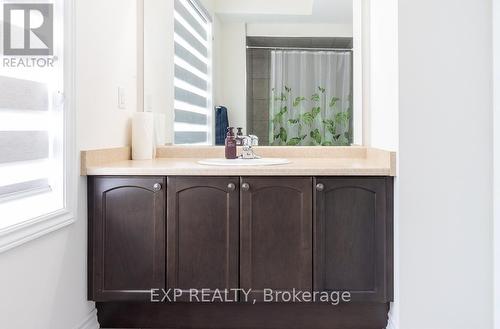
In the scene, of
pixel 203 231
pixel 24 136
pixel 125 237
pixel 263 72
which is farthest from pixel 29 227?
pixel 263 72

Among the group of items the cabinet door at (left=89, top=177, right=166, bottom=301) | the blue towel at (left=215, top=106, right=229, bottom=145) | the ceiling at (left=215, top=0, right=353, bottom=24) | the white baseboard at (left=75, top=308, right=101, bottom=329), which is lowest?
the white baseboard at (left=75, top=308, right=101, bottom=329)

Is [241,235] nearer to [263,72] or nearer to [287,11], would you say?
[263,72]

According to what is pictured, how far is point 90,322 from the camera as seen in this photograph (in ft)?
6.78

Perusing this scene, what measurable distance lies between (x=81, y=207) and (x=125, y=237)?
0.24 m

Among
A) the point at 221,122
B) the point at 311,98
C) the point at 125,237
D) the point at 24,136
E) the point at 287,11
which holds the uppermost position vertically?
the point at 287,11

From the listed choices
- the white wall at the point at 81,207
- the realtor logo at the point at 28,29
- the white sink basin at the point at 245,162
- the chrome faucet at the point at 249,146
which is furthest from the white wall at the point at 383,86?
the realtor logo at the point at 28,29

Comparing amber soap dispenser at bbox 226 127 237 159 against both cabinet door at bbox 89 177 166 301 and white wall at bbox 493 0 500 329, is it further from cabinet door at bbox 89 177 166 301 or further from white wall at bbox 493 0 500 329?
white wall at bbox 493 0 500 329

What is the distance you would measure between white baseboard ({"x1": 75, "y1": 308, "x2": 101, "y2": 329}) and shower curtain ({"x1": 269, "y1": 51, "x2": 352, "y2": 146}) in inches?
51.5

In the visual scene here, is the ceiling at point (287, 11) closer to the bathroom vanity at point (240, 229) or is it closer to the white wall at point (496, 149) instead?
the white wall at point (496, 149)

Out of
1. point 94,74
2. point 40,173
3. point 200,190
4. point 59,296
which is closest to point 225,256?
point 200,190

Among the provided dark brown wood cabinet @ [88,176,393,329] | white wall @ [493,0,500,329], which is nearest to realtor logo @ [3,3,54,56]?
dark brown wood cabinet @ [88,176,393,329]

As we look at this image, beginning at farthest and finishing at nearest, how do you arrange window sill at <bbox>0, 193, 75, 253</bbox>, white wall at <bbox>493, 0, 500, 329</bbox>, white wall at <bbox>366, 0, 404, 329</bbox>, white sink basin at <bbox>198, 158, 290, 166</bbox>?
white sink basin at <bbox>198, 158, 290, 166</bbox>
white wall at <bbox>366, 0, 404, 329</bbox>
white wall at <bbox>493, 0, 500, 329</bbox>
window sill at <bbox>0, 193, 75, 253</bbox>

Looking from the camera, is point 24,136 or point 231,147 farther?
point 231,147

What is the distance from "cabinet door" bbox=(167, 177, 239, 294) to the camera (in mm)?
1999
